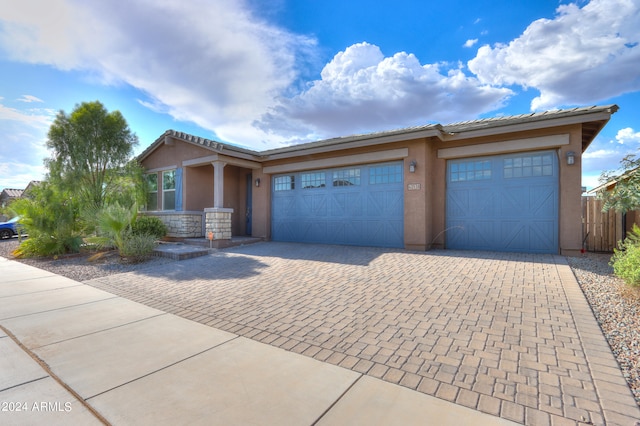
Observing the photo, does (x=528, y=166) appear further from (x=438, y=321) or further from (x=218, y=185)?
(x=218, y=185)

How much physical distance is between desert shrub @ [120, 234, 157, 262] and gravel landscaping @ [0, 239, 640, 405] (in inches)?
9.8

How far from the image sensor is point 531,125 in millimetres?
8016

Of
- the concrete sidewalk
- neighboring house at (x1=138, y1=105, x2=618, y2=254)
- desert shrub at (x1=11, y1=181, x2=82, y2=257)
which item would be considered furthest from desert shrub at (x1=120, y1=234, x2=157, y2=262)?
the concrete sidewalk

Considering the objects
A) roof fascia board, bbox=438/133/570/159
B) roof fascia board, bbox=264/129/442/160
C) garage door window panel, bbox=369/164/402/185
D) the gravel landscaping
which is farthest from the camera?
garage door window panel, bbox=369/164/402/185

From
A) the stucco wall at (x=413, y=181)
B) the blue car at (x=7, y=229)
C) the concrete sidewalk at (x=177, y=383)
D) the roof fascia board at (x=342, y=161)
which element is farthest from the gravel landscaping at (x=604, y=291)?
the blue car at (x=7, y=229)

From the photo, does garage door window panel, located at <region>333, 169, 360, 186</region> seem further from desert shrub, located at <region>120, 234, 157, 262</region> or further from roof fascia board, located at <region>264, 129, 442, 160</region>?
desert shrub, located at <region>120, 234, 157, 262</region>

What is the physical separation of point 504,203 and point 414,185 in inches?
103

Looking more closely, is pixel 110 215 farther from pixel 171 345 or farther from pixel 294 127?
pixel 294 127

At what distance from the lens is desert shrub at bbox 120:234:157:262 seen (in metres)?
8.36

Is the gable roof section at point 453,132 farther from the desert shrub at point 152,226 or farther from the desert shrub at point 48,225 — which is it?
the desert shrub at point 48,225

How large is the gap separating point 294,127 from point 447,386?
2073 cm

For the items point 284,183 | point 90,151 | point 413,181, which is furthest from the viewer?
point 284,183

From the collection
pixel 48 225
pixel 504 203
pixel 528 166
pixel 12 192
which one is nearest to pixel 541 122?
pixel 528 166

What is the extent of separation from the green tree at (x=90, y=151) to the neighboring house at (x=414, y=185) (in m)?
1.53
